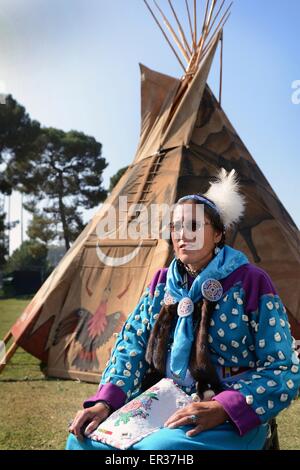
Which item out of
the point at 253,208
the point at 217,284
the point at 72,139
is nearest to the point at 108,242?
the point at 253,208

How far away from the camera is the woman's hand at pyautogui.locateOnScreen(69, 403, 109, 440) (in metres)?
1.92

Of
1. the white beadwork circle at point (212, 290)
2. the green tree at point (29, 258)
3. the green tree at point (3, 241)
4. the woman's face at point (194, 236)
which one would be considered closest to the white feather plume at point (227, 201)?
the woman's face at point (194, 236)

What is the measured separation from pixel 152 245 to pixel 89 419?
12.1 ft

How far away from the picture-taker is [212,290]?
80.5 inches

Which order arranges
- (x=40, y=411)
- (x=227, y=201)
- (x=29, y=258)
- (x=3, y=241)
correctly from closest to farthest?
(x=227, y=201) < (x=40, y=411) < (x=3, y=241) < (x=29, y=258)

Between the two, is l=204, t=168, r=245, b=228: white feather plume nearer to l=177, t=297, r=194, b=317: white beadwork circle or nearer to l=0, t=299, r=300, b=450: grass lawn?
l=177, t=297, r=194, b=317: white beadwork circle

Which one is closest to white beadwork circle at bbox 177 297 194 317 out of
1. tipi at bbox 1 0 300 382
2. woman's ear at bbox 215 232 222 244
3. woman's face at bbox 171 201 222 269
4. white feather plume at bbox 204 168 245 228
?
woman's face at bbox 171 201 222 269

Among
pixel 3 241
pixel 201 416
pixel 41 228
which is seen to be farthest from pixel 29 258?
pixel 201 416

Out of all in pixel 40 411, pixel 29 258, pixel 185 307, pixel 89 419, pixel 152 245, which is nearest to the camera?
pixel 89 419

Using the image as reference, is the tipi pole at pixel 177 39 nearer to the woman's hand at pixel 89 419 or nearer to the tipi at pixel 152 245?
the tipi at pixel 152 245

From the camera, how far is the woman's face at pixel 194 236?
2158mm

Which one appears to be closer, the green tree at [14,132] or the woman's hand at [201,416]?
the woman's hand at [201,416]

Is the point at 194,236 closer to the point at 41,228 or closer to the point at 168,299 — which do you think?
the point at 168,299

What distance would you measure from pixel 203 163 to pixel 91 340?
2442 millimetres
